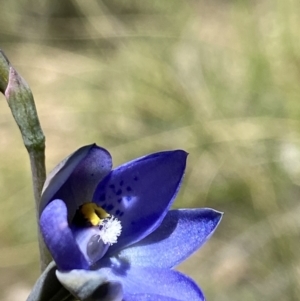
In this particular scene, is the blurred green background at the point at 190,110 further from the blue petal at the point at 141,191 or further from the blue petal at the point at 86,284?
the blue petal at the point at 86,284

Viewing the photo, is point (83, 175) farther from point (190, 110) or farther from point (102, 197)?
point (190, 110)

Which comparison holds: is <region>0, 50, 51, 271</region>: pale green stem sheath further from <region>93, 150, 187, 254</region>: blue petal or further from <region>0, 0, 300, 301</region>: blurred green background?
<region>0, 0, 300, 301</region>: blurred green background

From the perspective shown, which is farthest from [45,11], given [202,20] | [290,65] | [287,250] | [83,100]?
[287,250]

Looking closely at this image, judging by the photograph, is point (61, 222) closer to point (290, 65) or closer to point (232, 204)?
point (232, 204)

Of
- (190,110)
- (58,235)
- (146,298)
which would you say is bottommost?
(190,110)

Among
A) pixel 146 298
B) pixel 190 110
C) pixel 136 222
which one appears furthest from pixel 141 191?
pixel 190 110

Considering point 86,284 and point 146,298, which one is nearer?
point 86,284
